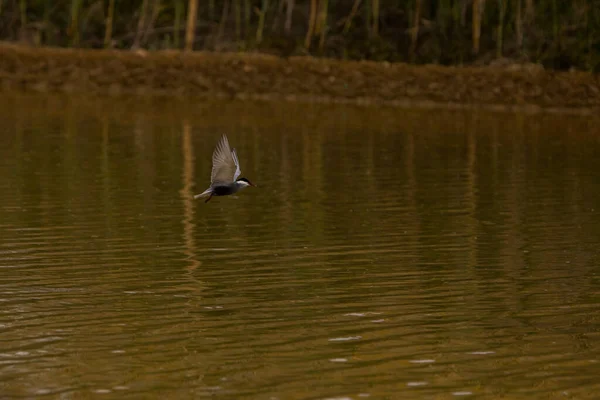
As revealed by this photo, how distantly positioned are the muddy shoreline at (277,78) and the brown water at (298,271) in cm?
1109

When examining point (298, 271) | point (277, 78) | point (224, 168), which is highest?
point (277, 78)

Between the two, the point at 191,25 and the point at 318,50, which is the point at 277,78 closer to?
the point at 318,50

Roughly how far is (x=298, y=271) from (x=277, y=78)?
2642 centimetres

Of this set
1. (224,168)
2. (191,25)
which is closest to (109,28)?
(191,25)

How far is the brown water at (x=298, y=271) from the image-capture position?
995 cm

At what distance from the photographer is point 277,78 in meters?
40.2

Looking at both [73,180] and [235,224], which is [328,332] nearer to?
[235,224]

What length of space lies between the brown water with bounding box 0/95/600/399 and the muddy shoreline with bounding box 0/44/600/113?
1109 cm

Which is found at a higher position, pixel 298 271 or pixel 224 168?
pixel 224 168

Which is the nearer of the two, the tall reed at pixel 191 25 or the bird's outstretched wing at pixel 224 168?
the bird's outstretched wing at pixel 224 168

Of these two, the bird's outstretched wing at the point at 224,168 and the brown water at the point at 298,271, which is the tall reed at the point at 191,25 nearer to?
the brown water at the point at 298,271

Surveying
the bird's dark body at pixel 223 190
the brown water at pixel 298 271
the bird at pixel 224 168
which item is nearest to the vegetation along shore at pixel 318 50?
the brown water at pixel 298 271

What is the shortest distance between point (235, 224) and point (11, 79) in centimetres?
2394

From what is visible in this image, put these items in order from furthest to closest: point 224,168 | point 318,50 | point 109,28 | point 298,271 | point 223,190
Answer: point 109,28 < point 318,50 < point 224,168 < point 223,190 < point 298,271
